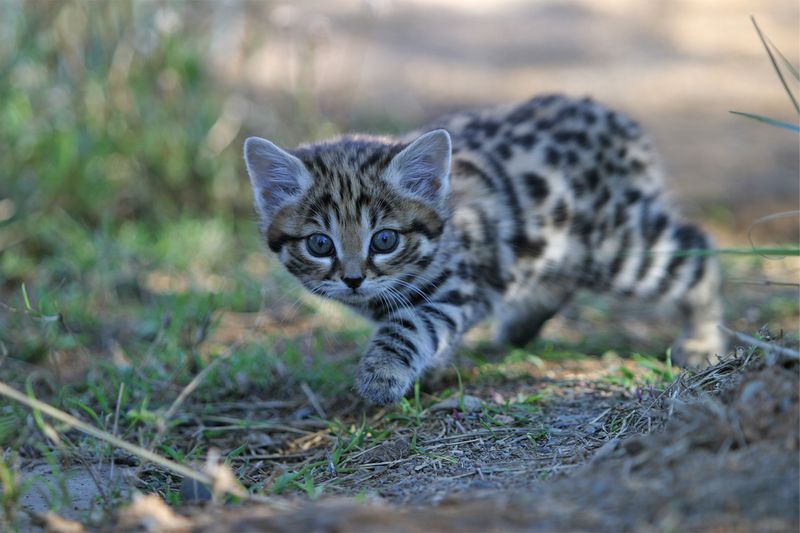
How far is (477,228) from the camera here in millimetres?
4883

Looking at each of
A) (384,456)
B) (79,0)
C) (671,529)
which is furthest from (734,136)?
(671,529)

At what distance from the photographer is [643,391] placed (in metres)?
3.86

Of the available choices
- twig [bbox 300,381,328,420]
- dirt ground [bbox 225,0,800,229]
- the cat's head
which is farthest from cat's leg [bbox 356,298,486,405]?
dirt ground [bbox 225,0,800,229]

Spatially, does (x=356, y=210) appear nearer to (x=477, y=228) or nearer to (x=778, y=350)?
(x=477, y=228)

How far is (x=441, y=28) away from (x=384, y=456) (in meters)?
12.1

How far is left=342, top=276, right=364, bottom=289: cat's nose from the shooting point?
13.6 feet

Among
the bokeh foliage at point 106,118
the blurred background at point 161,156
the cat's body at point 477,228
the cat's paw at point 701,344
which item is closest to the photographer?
the cat's body at point 477,228

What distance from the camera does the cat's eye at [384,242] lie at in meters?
4.26

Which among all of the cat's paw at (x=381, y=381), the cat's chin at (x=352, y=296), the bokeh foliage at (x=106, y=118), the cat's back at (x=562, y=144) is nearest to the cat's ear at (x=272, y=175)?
the cat's chin at (x=352, y=296)

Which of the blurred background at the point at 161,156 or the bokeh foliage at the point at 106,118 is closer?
the blurred background at the point at 161,156

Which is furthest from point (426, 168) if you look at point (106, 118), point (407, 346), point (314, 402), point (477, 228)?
point (106, 118)

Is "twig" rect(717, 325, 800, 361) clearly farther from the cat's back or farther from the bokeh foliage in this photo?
the bokeh foliage

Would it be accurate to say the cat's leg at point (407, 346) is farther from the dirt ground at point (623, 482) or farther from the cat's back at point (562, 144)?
the cat's back at point (562, 144)

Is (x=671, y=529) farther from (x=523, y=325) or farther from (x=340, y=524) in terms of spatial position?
(x=523, y=325)
